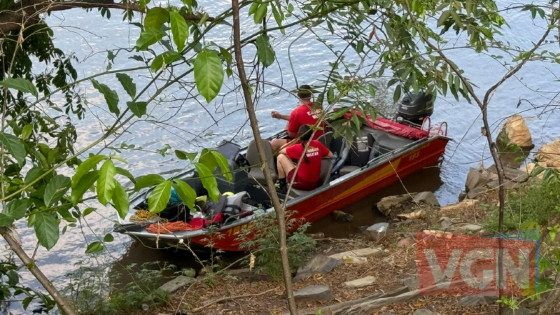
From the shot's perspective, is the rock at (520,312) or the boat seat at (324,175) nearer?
the rock at (520,312)

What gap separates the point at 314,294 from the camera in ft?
22.2

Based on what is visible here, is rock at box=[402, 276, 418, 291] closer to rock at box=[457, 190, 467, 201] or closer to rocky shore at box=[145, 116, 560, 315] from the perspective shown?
rocky shore at box=[145, 116, 560, 315]

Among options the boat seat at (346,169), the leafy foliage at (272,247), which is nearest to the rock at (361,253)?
the leafy foliage at (272,247)

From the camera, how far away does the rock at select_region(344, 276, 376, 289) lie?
704cm

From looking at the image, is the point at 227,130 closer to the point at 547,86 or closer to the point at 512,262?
the point at 547,86

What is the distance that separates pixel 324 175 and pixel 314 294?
3.80 m

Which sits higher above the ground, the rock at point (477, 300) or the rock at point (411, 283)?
the rock at point (477, 300)

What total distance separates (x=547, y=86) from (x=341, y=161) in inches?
219

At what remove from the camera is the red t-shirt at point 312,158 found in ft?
32.9

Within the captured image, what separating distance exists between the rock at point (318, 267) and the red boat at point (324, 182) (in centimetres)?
71

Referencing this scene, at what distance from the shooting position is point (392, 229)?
1007 cm

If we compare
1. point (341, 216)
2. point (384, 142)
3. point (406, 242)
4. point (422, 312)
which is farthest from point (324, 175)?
point (422, 312)

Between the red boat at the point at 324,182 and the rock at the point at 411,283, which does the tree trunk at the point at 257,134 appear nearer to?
the rock at the point at 411,283

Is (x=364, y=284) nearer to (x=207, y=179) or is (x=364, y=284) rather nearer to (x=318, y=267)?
(x=318, y=267)
